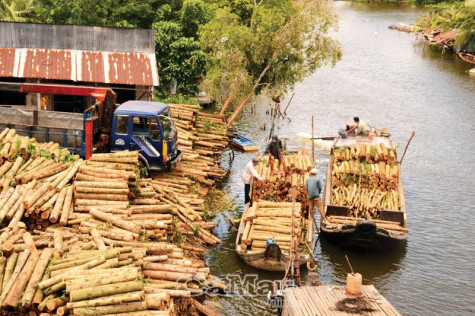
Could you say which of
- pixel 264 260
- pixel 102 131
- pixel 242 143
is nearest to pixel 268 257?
pixel 264 260

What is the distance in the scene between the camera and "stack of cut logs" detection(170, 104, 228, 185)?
103 ft

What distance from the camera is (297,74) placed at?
4312 centimetres

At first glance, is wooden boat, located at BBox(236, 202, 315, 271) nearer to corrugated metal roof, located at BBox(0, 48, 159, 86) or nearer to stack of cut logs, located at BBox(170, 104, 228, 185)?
stack of cut logs, located at BBox(170, 104, 228, 185)

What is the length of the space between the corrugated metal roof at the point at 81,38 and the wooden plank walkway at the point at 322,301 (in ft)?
71.8

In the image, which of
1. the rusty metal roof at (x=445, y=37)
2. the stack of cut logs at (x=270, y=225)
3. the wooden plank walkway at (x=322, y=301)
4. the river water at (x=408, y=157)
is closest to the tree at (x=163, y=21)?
the river water at (x=408, y=157)

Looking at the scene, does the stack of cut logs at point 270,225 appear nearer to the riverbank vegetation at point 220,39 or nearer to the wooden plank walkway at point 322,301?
the wooden plank walkway at point 322,301

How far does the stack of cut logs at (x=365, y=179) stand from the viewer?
28.6 metres

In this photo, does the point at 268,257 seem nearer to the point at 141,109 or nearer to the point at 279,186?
the point at 279,186

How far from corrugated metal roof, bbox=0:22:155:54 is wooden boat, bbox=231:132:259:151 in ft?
30.6

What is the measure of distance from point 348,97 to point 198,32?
1937cm

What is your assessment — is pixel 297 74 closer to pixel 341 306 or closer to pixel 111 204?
pixel 111 204

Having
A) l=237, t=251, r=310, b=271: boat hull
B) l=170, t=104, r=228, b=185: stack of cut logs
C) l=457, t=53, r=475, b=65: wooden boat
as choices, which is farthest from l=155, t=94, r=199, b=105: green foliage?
l=457, t=53, r=475, b=65: wooden boat

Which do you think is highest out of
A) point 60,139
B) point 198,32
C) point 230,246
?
point 198,32

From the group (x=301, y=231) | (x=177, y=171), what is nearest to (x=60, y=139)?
(x=177, y=171)
